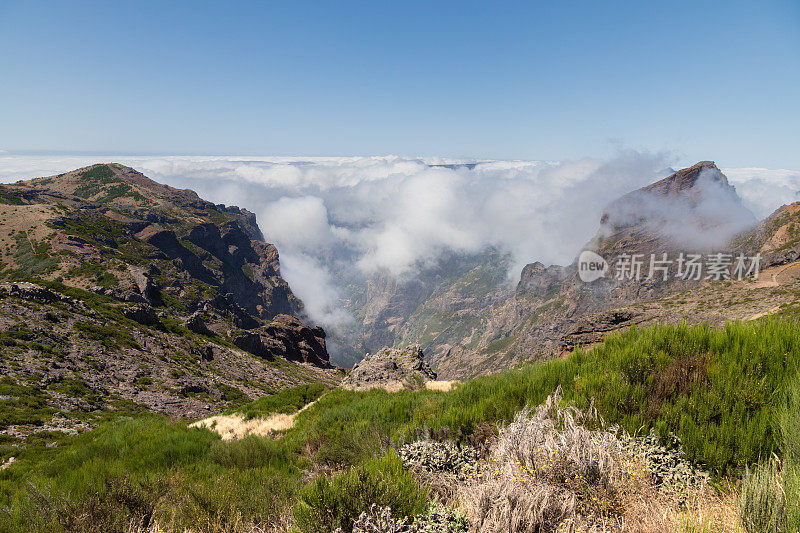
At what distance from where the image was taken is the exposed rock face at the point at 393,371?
2188 cm

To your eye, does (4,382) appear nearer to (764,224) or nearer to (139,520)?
(139,520)

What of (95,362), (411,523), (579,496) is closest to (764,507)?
(579,496)

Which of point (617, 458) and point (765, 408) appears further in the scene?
point (765, 408)

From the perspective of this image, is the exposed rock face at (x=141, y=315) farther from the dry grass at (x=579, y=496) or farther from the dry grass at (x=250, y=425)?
the dry grass at (x=579, y=496)

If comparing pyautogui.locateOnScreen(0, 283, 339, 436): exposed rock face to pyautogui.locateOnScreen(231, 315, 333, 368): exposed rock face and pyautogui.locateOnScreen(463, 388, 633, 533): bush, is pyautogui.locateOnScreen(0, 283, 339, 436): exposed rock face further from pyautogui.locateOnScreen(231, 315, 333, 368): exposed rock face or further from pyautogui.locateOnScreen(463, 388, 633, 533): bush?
pyautogui.locateOnScreen(463, 388, 633, 533): bush

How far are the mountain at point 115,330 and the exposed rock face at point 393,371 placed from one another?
97.5 feet

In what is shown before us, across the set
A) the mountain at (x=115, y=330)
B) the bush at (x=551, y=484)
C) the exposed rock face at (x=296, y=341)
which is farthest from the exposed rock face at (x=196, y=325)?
the bush at (x=551, y=484)

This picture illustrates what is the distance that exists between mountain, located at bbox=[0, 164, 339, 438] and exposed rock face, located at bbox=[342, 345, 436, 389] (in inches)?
1171

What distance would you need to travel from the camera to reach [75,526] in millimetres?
4203

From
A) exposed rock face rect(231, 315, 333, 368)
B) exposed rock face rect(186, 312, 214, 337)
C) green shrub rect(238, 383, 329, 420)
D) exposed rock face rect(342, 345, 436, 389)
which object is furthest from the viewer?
exposed rock face rect(231, 315, 333, 368)

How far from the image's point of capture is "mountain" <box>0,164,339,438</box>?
46844mm

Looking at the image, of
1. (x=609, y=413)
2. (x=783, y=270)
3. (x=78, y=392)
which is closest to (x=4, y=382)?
(x=78, y=392)

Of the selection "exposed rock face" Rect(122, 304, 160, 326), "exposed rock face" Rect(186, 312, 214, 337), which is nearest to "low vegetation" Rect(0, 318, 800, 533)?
"exposed rock face" Rect(122, 304, 160, 326)

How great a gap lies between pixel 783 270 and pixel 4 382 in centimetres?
16532
